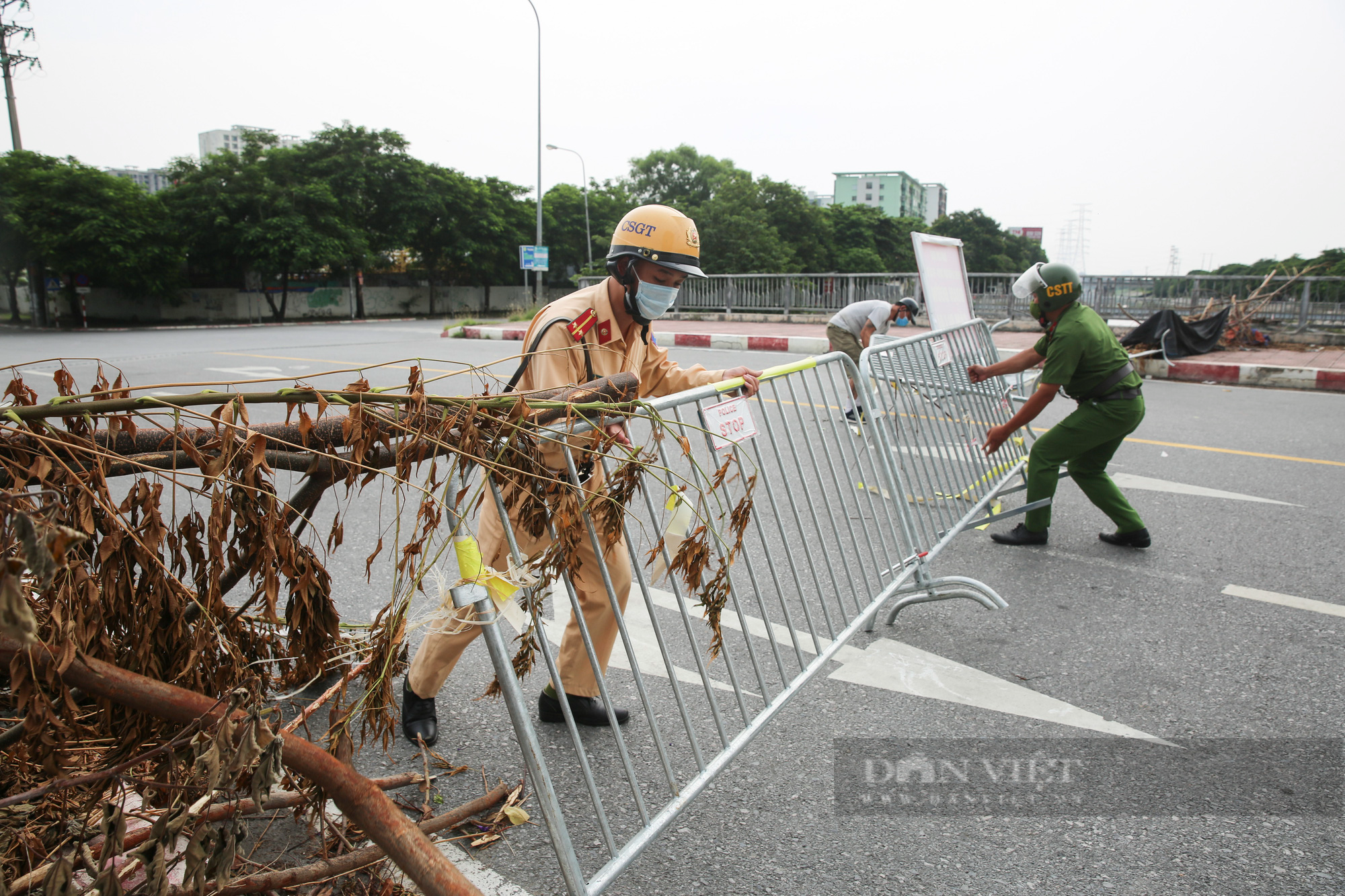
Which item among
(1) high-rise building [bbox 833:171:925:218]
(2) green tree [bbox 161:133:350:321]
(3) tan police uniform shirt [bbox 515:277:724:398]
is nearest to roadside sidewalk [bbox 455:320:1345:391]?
(3) tan police uniform shirt [bbox 515:277:724:398]

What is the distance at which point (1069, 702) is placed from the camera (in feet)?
10.4

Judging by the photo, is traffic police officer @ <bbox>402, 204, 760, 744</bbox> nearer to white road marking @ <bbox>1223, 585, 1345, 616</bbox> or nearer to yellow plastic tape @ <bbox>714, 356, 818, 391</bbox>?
yellow plastic tape @ <bbox>714, 356, 818, 391</bbox>

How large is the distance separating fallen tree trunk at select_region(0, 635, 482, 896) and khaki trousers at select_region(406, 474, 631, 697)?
2.89 feet

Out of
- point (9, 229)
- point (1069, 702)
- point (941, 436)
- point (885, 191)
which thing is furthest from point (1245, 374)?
point (885, 191)

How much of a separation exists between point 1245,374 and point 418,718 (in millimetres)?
12816

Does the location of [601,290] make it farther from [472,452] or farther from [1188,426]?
[1188,426]

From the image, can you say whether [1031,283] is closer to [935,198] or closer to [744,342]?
[744,342]

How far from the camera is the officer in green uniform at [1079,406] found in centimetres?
468

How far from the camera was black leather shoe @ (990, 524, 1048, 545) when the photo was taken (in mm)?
4906

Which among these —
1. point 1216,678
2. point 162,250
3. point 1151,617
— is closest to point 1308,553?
point 1151,617

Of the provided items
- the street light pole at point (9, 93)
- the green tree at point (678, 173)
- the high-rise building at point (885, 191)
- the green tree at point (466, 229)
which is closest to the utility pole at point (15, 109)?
the street light pole at point (9, 93)

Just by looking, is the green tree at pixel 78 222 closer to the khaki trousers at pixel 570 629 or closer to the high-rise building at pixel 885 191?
the khaki trousers at pixel 570 629

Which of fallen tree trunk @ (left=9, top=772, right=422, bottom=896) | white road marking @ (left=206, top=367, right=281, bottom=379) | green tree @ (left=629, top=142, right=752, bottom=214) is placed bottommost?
fallen tree trunk @ (left=9, top=772, right=422, bottom=896)

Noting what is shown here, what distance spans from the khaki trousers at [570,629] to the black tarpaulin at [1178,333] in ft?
41.0
